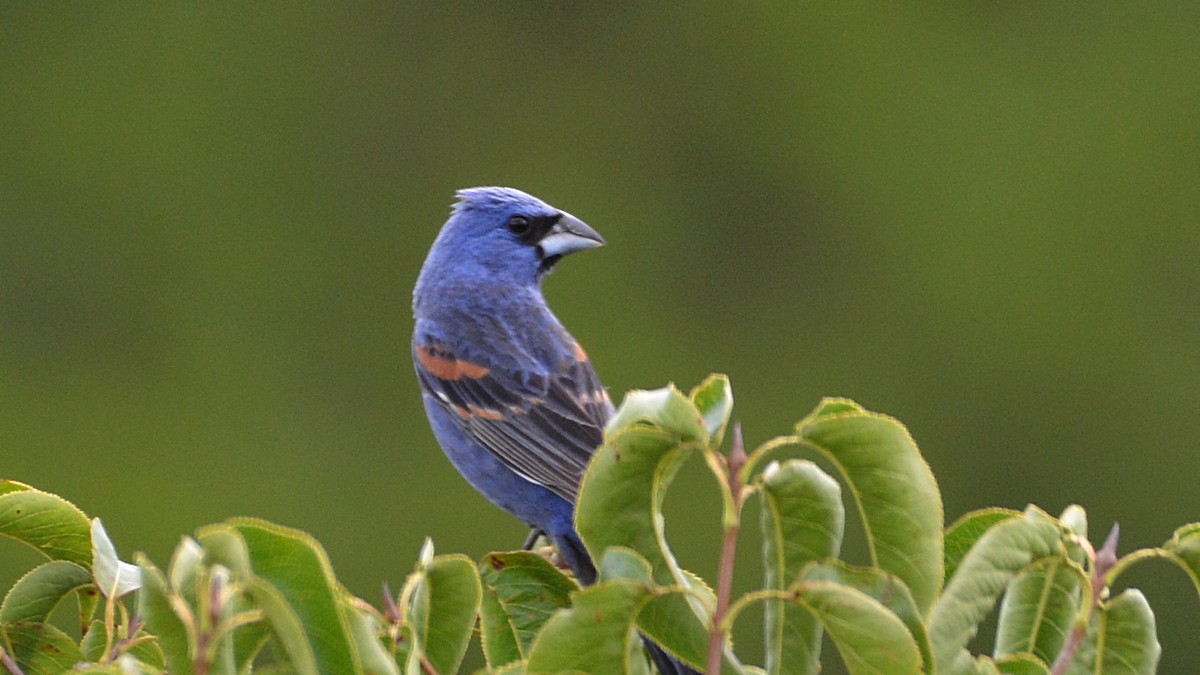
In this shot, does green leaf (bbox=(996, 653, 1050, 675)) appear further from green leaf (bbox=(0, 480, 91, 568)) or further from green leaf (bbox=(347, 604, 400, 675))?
green leaf (bbox=(0, 480, 91, 568))

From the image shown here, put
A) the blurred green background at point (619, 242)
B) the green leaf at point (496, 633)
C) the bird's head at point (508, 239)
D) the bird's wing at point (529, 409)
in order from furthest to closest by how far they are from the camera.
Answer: the blurred green background at point (619, 242), the bird's head at point (508, 239), the bird's wing at point (529, 409), the green leaf at point (496, 633)

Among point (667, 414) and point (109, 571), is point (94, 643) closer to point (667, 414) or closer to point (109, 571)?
point (109, 571)

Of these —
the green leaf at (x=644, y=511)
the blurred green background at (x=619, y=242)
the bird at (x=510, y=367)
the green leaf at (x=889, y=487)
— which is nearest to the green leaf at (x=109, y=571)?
the green leaf at (x=644, y=511)

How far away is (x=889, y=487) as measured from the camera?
1745 millimetres

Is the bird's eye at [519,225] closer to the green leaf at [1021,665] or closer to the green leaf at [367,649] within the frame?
the green leaf at [1021,665]

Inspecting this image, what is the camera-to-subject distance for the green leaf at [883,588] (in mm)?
1710

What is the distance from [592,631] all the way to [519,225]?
2752 mm

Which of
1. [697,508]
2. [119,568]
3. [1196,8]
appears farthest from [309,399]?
[119,568]

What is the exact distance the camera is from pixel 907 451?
67.8 inches

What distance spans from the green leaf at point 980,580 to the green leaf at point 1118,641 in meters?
0.15

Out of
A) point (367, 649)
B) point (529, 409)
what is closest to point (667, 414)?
point (367, 649)

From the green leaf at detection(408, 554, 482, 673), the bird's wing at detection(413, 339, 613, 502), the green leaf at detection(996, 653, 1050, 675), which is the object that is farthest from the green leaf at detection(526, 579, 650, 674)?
the bird's wing at detection(413, 339, 613, 502)

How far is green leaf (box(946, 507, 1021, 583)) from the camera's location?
80.3 inches

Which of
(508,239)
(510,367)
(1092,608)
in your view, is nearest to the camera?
(1092,608)
